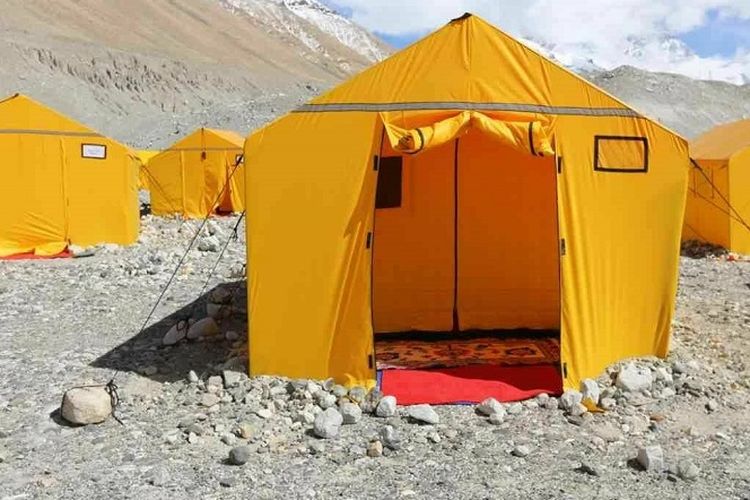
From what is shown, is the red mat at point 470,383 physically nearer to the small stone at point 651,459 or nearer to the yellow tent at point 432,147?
the yellow tent at point 432,147

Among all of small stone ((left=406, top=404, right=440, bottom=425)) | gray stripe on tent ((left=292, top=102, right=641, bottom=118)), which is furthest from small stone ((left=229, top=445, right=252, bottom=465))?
gray stripe on tent ((left=292, top=102, right=641, bottom=118))

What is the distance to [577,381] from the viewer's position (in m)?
6.75

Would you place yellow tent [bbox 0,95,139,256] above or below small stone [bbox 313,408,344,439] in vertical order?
above

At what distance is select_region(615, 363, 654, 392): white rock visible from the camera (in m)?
6.71

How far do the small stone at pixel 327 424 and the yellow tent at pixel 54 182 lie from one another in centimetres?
1101

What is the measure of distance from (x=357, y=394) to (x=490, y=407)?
1.13m

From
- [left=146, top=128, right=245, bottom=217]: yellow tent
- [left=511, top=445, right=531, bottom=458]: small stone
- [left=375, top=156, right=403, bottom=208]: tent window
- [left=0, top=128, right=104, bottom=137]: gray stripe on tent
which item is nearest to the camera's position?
[left=511, top=445, right=531, bottom=458]: small stone

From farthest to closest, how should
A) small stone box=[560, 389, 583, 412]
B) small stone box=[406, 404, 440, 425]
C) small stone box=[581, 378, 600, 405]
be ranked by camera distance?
small stone box=[581, 378, 600, 405] → small stone box=[560, 389, 583, 412] → small stone box=[406, 404, 440, 425]

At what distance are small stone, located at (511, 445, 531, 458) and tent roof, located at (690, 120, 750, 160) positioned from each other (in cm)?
1079

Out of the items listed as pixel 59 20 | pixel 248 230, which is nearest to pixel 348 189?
pixel 248 230

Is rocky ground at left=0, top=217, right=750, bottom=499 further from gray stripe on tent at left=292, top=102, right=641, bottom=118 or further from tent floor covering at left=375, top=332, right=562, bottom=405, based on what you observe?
gray stripe on tent at left=292, top=102, right=641, bottom=118

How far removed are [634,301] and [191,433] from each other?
13.8 feet

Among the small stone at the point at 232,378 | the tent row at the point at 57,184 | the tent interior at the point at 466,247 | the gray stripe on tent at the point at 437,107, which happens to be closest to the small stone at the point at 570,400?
the tent interior at the point at 466,247

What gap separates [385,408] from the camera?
6.29 meters
